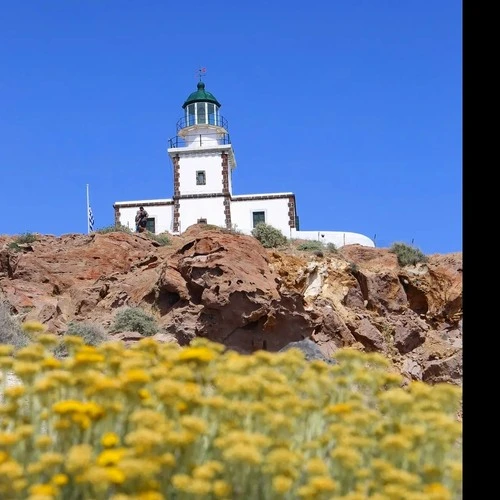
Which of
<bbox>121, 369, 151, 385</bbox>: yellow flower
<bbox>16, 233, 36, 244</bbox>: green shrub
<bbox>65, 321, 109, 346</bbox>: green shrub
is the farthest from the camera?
<bbox>16, 233, 36, 244</bbox>: green shrub

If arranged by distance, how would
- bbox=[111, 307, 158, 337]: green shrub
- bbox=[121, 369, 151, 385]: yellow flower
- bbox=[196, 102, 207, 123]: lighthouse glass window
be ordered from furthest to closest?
bbox=[196, 102, 207, 123]: lighthouse glass window < bbox=[111, 307, 158, 337]: green shrub < bbox=[121, 369, 151, 385]: yellow flower

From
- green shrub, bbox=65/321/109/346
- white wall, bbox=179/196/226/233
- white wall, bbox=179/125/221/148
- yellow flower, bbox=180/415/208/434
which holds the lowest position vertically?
green shrub, bbox=65/321/109/346

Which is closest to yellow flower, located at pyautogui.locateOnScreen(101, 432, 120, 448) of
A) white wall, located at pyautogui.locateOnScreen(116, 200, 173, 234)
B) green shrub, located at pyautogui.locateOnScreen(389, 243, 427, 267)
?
green shrub, located at pyautogui.locateOnScreen(389, 243, 427, 267)

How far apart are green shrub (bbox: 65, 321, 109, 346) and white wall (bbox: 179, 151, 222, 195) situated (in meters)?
23.4

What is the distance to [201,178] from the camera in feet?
116

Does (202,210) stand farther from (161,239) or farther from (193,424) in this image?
(193,424)

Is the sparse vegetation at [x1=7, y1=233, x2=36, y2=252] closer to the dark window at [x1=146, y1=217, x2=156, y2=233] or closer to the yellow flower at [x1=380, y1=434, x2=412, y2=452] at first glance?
the dark window at [x1=146, y1=217, x2=156, y2=233]

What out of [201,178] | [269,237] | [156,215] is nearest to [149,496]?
[269,237]

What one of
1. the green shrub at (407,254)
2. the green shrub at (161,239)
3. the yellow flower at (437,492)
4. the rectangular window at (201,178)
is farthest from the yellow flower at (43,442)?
the rectangular window at (201,178)

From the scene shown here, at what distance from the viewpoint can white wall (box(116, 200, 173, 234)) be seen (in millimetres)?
34438

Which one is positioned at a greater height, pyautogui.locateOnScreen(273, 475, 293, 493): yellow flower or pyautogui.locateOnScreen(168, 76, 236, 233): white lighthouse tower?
pyautogui.locateOnScreen(168, 76, 236, 233): white lighthouse tower

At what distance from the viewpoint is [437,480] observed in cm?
201

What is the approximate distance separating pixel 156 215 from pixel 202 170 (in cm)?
336
